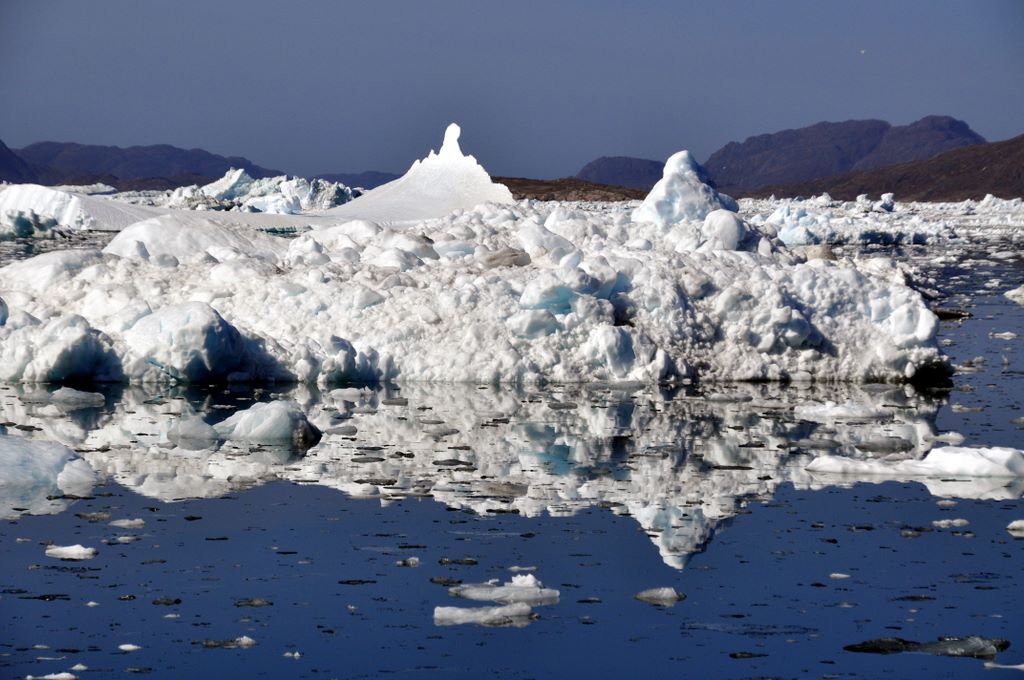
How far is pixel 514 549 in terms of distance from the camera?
5109 millimetres

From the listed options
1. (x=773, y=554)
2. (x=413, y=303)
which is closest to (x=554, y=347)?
(x=413, y=303)

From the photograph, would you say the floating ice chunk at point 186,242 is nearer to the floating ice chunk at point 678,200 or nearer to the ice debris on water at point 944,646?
the floating ice chunk at point 678,200

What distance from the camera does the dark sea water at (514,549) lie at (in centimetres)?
397

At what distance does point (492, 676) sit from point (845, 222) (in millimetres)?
38630

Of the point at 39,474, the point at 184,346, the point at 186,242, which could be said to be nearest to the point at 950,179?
the point at 186,242

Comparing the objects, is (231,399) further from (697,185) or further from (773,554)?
(697,185)

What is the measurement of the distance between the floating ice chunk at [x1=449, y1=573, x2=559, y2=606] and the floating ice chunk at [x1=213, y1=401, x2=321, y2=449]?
9.08ft

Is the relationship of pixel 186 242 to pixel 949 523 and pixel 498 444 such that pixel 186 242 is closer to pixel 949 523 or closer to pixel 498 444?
pixel 498 444

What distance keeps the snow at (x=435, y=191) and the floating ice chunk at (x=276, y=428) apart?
2191cm

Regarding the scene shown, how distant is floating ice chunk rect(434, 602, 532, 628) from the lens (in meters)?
4.25

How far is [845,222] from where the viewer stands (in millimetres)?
40719

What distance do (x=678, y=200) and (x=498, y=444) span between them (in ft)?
25.2

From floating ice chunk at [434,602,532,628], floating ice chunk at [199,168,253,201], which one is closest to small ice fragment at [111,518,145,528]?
floating ice chunk at [434,602,532,628]

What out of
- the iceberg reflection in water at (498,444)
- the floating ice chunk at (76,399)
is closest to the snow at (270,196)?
the floating ice chunk at (76,399)
